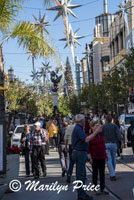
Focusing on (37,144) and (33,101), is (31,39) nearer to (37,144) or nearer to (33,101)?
(37,144)

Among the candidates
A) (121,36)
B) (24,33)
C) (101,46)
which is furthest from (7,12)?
(101,46)

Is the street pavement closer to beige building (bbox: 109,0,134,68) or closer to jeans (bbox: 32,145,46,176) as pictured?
jeans (bbox: 32,145,46,176)

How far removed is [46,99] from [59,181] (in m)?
67.3

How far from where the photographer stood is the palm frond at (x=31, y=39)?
1388 cm

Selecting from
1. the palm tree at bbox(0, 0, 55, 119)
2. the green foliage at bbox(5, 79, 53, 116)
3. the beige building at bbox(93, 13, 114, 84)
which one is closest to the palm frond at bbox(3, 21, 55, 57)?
the palm tree at bbox(0, 0, 55, 119)

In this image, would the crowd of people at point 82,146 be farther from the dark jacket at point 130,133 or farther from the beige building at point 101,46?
the beige building at point 101,46

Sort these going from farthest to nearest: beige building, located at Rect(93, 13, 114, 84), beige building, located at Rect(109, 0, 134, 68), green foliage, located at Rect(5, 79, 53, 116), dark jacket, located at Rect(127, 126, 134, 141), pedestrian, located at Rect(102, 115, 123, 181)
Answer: beige building, located at Rect(93, 13, 114, 84) → green foliage, located at Rect(5, 79, 53, 116) → beige building, located at Rect(109, 0, 134, 68) → dark jacket, located at Rect(127, 126, 134, 141) → pedestrian, located at Rect(102, 115, 123, 181)

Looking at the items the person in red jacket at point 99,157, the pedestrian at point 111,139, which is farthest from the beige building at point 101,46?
the person in red jacket at point 99,157

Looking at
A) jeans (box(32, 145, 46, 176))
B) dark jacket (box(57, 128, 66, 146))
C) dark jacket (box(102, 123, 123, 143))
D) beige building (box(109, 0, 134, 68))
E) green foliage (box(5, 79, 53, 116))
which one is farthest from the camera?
green foliage (box(5, 79, 53, 116))

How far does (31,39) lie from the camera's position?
14078 millimetres

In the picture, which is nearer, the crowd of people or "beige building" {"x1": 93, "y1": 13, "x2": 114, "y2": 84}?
the crowd of people

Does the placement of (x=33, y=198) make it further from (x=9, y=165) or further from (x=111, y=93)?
(x=111, y=93)

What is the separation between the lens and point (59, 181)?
43.6 ft

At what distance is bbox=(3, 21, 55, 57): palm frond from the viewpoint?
13.9 m
